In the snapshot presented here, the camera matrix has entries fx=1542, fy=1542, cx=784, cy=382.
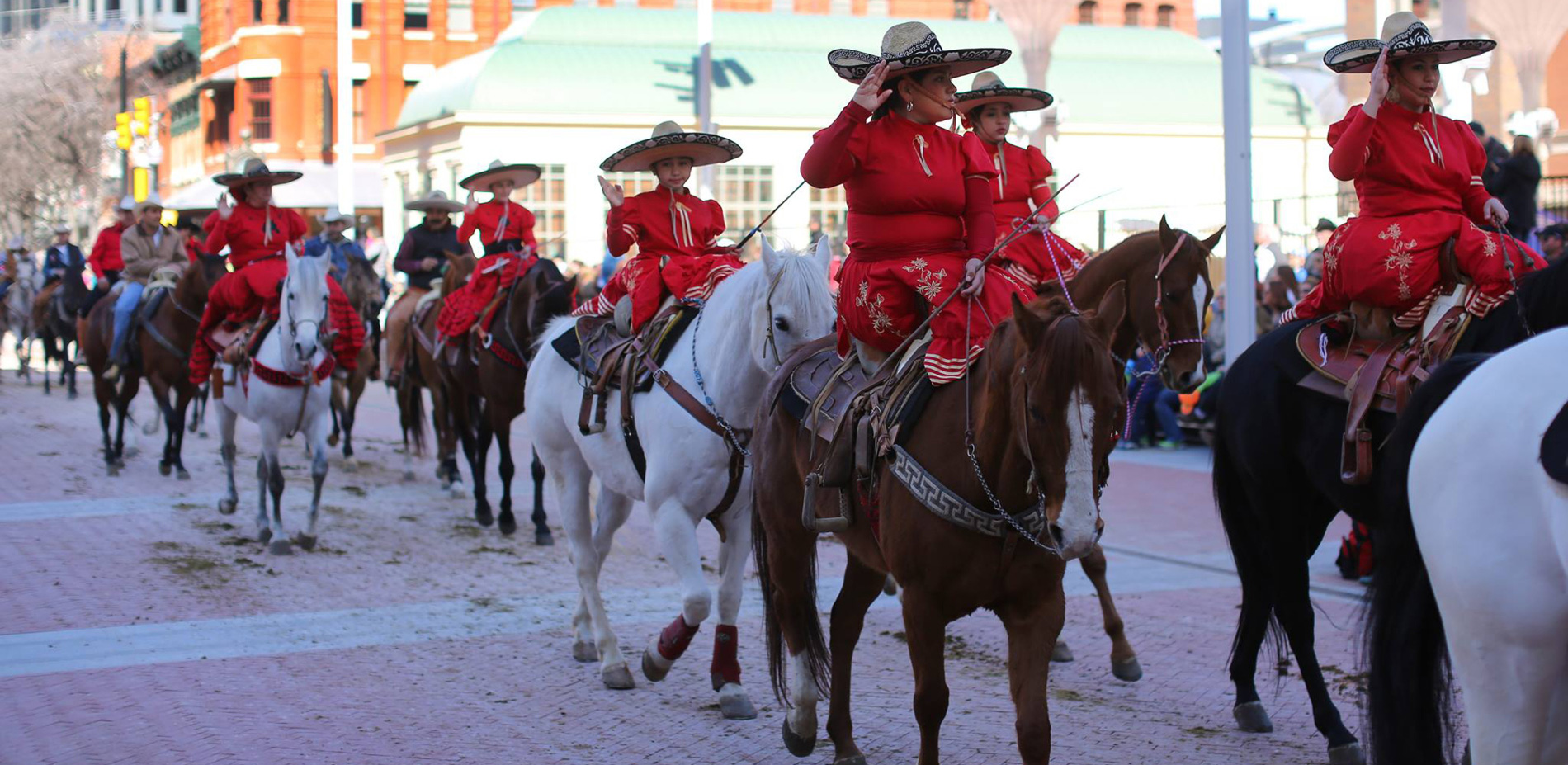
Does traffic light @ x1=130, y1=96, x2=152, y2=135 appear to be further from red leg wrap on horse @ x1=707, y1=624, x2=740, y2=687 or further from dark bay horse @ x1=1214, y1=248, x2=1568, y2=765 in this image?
dark bay horse @ x1=1214, y1=248, x2=1568, y2=765

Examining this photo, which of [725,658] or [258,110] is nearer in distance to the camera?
[725,658]

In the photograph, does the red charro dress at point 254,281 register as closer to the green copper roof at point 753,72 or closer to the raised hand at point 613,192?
the raised hand at point 613,192

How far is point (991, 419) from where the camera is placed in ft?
15.2

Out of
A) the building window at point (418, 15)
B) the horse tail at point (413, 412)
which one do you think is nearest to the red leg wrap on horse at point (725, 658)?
the horse tail at point (413, 412)

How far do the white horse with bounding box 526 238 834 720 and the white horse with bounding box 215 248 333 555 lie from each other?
13.4 feet

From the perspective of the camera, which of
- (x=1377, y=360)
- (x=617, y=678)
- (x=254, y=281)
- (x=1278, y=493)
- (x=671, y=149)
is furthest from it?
(x=254, y=281)

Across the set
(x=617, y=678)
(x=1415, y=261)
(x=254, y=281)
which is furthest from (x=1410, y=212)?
(x=254, y=281)

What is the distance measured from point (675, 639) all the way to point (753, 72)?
105 feet

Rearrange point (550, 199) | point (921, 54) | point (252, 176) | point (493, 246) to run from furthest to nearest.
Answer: point (550, 199) → point (493, 246) → point (252, 176) → point (921, 54)

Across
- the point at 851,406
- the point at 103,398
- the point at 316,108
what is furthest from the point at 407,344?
the point at 316,108

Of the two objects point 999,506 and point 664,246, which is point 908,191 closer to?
point 999,506

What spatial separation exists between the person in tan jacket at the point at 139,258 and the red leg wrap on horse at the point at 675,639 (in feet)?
34.0

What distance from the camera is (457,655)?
25.8 feet

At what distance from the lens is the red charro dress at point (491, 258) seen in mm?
11922
